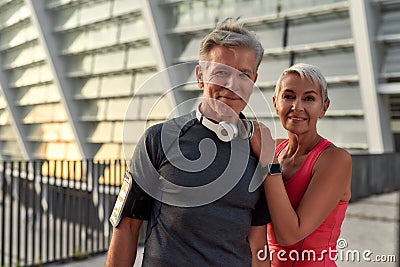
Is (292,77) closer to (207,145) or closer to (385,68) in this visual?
(207,145)

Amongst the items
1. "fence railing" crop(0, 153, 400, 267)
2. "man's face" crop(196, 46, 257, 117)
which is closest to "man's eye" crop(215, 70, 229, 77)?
"man's face" crop(196, 46, 257, 117)

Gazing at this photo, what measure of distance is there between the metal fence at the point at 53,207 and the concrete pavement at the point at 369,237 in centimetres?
36

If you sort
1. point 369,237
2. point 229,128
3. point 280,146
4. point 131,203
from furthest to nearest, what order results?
point 369,237 < point 280,146 < point 131,203 < point 229,128

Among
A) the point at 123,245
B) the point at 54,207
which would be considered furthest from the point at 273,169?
the point at 54,207

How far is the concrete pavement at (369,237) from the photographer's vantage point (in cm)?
573

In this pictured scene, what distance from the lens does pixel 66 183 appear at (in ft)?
24.3

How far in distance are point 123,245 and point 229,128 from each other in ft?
1.82

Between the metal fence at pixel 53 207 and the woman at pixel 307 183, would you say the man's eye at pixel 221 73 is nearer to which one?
the woman at pixel 307 183

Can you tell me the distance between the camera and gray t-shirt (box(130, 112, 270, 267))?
162cm

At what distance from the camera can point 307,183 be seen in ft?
6.12

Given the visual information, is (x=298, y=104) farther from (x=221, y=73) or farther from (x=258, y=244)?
(x=258, y=244)

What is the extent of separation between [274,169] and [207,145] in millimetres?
239

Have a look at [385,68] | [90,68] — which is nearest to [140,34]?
[90,68]

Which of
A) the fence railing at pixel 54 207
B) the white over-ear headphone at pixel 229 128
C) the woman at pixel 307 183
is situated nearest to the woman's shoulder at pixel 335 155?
the woman at pixel 307 183
